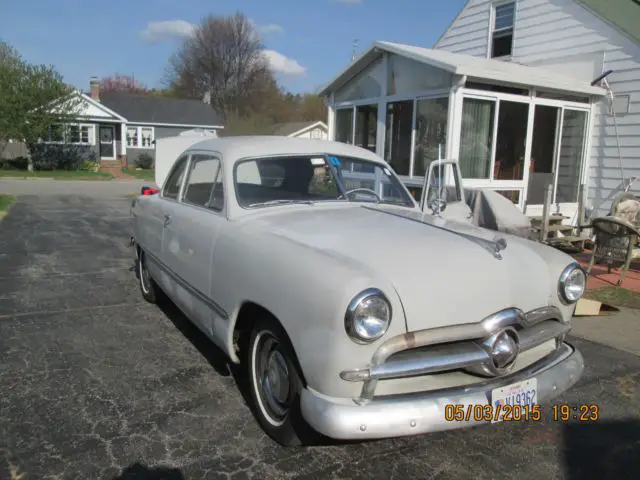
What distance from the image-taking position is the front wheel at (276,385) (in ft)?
8.81

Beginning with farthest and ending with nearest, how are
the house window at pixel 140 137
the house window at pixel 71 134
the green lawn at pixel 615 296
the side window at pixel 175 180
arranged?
the house window at pixel 140 137 → the house window at pixel 71 134 → the green lawn at pixel 615 296 → the side window at pixel 175 180

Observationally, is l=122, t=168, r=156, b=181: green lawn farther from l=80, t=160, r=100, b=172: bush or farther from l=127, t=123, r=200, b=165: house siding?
l=127, t=123, r=200, b=165: house siding

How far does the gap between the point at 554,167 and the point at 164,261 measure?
27.0 ft

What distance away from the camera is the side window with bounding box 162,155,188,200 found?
15.3ft

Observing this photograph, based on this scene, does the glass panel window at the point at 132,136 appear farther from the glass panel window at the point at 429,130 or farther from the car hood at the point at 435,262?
the car hood at the point at 435,262

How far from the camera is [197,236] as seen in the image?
3750 mm

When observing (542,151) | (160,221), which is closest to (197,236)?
(160,221)

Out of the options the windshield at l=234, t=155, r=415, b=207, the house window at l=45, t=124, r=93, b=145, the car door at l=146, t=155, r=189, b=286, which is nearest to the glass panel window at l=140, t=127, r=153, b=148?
the house window at l=45, t=124, r=93, b=145

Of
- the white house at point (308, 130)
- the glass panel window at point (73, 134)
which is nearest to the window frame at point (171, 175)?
the glass panel window at point (73, 134)

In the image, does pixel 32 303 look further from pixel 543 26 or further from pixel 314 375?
pixel 543 26

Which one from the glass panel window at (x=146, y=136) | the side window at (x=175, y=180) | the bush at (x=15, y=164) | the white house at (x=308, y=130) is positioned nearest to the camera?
the side window at (x=175, y=180)

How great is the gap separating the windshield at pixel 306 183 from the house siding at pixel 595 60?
24.6ft

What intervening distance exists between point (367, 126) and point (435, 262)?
8.38m

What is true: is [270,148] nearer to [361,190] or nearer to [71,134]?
[361,190]
